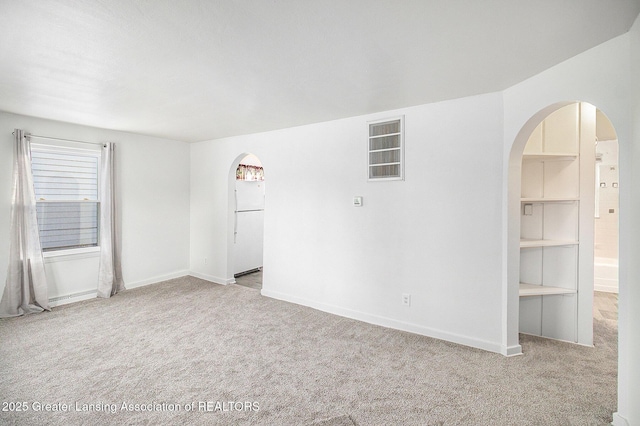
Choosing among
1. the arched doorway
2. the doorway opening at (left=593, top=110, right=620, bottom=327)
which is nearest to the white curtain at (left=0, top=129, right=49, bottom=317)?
the arched doorway

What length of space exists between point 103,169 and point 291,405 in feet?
13.8

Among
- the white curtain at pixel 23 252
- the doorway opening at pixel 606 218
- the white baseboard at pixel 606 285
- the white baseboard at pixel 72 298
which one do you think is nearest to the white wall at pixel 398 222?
the white baseboard at pixel 72 298

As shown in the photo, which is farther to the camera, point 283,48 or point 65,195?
point 65,195

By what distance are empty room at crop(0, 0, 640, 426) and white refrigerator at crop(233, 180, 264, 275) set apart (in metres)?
0.28

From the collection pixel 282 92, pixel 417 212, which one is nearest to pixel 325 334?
pixel 417 212

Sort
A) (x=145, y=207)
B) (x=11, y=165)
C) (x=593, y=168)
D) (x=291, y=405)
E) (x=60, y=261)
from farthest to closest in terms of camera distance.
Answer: (x=145, y=207)
(x=60, y=261)
(x=11, y=165)
(x=593, y=168)
(x=291, y=405)

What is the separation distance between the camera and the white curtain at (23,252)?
372 cm

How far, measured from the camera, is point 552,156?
313cm

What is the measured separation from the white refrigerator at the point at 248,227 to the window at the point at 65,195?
6.66 ft

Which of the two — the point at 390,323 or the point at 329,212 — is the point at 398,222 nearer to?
the point at 329,212

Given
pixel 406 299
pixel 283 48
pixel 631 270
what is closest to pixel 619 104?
pixel 631 270

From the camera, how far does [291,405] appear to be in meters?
2.15

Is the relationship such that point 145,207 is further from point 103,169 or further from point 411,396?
point 411,396

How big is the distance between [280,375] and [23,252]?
3.58 metres
